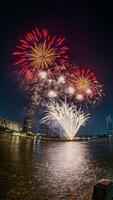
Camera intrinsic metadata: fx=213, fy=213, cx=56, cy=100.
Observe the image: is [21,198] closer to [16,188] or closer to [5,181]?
[16,188]

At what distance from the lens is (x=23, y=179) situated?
1509 centimetres

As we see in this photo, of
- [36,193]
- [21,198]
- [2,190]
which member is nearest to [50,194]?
[36,193]

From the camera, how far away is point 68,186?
14070 millimetres

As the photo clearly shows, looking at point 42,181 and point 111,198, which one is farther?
point 42,181

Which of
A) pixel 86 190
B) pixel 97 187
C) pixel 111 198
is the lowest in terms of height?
pixel 86 190

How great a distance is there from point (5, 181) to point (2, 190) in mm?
2032

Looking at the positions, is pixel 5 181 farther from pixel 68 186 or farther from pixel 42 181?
pixel 68 186

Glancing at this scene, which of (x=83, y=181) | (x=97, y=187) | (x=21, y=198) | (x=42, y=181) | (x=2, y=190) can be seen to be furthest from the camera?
(x=83, y=181)

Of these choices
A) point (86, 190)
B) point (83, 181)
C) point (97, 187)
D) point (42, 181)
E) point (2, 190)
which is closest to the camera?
point (97, 187)

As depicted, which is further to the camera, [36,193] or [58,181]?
[58,181]

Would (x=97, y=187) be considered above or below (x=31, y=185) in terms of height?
above

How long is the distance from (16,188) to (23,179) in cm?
245

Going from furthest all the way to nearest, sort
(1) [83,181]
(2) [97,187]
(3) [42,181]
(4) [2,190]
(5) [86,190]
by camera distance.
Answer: (1) [83,181] < (3) [42,181] < (5) [86,190] < (4) [2,190] < (2) [97,187]

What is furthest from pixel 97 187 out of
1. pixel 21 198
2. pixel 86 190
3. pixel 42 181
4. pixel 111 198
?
pixel 42 181
